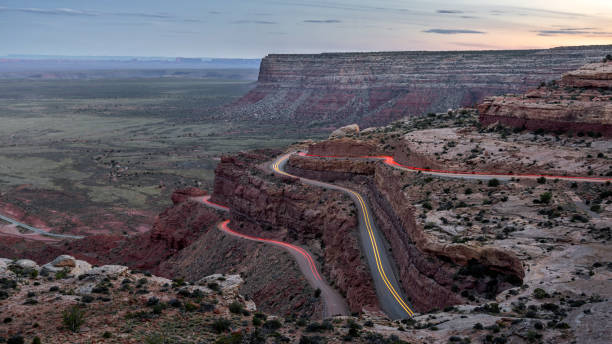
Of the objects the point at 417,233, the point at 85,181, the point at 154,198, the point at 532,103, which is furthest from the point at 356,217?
the point at 85,181

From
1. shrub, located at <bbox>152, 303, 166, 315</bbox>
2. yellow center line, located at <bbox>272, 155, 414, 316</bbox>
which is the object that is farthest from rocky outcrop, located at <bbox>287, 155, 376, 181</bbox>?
shrub, located at <bbox>152, 303, 166, 315</bbox>

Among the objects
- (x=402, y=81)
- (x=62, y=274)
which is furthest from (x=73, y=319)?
(x=402, y=81)

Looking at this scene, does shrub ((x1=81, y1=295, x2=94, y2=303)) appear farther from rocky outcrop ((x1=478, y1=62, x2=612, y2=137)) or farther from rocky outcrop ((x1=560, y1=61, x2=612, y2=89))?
rocky outcrop ((x1=560, y1=61, x2=612, y2=89))

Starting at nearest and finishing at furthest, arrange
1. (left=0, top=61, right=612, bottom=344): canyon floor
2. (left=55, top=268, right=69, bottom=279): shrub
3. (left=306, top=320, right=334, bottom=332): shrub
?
(left=0, top=61, right=612, bottom=344): canyon floor < (left=306, top=320, right=334, bottom=332): shrub < (left=55, top=268, right=69, bottom=279): shrub

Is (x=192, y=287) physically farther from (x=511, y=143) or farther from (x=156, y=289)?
(x=511, y=143)

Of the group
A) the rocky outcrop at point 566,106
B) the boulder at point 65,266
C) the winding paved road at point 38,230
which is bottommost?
the winding paved road at point 38,230

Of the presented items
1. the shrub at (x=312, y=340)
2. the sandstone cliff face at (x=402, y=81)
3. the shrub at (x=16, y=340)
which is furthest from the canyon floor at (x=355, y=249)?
the sandstone cliff face at (x=402, y=81)

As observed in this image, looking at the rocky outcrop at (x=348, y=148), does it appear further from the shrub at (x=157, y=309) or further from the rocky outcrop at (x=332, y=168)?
the shrub at (x=157, y=309)

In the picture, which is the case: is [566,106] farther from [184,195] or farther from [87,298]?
[184,195]
